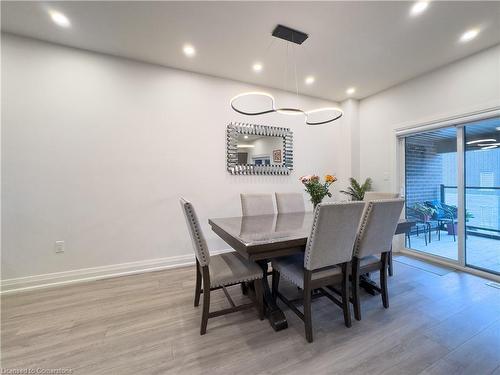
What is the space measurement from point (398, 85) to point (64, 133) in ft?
16.6

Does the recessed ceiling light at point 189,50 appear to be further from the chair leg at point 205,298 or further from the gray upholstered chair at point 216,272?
the chair leg at point 205,298

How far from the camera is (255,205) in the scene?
2.95 metres

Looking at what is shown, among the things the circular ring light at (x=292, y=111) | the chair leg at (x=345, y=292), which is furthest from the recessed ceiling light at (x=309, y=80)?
the chair leg at (x=345, y=292)

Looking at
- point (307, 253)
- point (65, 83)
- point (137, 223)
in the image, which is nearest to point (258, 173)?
point (137, 223)

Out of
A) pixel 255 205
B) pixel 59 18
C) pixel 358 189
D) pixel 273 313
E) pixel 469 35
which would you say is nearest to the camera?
pixel 273 313

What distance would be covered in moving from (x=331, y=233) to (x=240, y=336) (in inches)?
43.0

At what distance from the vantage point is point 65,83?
8.72 ft

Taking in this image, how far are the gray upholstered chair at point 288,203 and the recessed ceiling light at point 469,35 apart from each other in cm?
266

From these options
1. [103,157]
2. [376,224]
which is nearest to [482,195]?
[376,224]

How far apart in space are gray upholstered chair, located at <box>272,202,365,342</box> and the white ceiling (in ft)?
6.50

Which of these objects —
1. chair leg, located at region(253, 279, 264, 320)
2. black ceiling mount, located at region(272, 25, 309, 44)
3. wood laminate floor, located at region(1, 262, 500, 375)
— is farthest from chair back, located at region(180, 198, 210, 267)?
black ceiling mount, located at region(272, 25, 309, 44)

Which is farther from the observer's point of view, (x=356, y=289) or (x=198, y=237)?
(x=356, y=289)

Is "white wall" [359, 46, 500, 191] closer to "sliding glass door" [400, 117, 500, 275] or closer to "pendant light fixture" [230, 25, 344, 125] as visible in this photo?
"sliding glass door" [400, 117, 500, 275]

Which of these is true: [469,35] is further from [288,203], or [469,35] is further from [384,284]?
[384,284]
